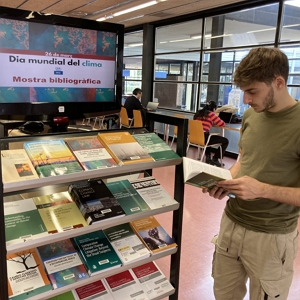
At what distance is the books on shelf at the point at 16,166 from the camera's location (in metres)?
1.09

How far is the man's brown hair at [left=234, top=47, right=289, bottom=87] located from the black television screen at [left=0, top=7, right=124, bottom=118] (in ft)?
2.12

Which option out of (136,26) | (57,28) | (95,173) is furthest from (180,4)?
(95,173)

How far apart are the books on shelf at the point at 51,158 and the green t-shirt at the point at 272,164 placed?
2.58 ft

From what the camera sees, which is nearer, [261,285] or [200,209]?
[261,285]

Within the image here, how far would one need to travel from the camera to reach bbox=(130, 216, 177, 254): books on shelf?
58.6 inches

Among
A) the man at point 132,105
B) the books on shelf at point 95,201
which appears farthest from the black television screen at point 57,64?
the man at point 132,105

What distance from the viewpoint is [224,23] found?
6645 mm

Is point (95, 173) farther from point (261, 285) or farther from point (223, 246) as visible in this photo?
point (261, 285)

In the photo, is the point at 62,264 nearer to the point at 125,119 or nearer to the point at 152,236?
the point at 152,236

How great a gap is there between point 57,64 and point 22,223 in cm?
71

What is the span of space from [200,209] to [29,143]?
2.79 meters

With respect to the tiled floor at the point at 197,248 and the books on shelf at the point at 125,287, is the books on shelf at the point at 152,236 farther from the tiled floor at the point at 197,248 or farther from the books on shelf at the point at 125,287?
the tiled floor at the point at 197,248

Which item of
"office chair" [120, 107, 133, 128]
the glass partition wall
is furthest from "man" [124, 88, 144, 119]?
the glass partition wall

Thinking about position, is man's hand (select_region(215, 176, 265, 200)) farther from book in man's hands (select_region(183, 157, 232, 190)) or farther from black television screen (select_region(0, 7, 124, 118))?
black television screen (select_region(0, 7, 124, 118))
